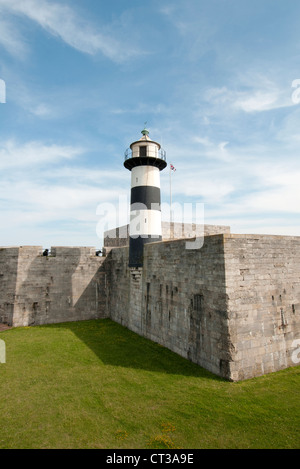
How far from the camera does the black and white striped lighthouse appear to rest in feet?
43.2

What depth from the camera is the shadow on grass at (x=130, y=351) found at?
29.7 ft

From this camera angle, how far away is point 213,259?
8602 millimetres

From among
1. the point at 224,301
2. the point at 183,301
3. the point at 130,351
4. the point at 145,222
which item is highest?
the point at 145,222

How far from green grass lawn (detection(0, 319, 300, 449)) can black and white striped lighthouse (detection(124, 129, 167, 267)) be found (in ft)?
18.4

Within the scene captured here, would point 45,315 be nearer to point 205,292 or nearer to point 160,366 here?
point 160,366

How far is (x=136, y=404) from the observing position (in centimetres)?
688

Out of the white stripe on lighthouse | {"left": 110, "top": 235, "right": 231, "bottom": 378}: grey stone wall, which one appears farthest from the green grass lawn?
the white stripe on lighthouse

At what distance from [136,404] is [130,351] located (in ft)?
13.3

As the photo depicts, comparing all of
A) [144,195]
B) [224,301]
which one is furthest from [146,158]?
[224,301]

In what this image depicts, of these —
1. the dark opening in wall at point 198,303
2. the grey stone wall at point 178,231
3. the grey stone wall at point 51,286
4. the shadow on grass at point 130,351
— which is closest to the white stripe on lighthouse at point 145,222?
the dark opening in wall at point 198,303

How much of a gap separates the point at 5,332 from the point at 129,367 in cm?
870

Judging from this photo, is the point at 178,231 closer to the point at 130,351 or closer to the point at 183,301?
the point at 183,301
